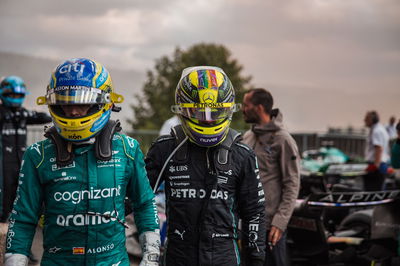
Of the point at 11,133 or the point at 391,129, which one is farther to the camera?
the point at 391,129

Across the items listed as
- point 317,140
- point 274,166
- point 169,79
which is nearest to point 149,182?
point 274,166

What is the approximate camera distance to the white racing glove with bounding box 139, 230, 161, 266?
9.17 ft

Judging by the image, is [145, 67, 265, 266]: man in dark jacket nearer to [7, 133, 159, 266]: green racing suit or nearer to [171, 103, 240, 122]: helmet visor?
[171, 103, 240, 122]: helmet visor

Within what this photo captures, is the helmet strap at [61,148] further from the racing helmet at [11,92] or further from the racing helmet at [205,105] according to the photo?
the racing helmet at [11,92]

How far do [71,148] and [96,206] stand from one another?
1.06 ft

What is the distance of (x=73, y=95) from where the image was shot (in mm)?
2777

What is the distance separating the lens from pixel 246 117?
5.35 m

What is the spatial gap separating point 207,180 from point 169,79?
45.9 metres

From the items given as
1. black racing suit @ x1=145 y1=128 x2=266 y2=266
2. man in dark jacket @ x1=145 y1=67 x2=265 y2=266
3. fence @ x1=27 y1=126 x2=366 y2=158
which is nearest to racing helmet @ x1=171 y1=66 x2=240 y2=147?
man in dark jacket @ x1=145 y1=67 x2=265 y2=266

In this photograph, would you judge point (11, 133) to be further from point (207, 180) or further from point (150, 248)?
point (150, 248)

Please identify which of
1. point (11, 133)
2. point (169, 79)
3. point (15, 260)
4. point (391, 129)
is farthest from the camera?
point (169, 79)

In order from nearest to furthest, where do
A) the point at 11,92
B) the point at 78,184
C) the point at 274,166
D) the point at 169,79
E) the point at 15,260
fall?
1. the point at 15,260
2. the point at 78,184
3. the point at 274,166
4. the point at 11,92
5. the point at 169,79

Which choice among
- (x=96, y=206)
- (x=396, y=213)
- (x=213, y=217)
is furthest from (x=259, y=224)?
(x=396, y=213)

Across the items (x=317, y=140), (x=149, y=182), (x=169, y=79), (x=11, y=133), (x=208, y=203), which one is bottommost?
(x=208, y=203)
